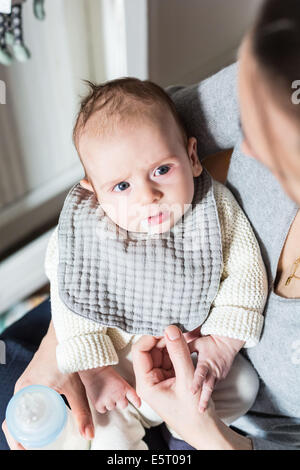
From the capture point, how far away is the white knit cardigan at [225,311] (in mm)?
701

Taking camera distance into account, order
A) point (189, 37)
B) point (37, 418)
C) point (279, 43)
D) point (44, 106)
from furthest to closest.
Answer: point (189, 37) < point (44, 106) < point (37, 418) < point (279, 43)

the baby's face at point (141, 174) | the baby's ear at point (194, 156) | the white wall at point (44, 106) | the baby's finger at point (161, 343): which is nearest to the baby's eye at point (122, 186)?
the baby's face at point (141, 174)

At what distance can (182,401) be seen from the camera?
24.7 inches

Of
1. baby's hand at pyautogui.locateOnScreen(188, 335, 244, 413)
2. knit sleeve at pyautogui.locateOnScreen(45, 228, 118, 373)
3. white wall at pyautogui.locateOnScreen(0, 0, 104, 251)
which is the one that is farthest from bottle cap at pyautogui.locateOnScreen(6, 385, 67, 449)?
white wall at pyautogui.locateOnScreen(0, 0, 104, 251)

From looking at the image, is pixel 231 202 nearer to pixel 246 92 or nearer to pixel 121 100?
pixel 121 100

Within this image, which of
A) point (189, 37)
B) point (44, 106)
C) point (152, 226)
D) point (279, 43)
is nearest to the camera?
point (279, 43)

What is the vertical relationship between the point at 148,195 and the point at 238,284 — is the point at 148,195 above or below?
above

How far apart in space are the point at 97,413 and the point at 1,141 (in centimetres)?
103

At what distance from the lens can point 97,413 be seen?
0.73 m

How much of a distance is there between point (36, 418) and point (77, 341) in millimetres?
164

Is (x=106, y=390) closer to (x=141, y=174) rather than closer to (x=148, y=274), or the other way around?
(x=148, y=274)

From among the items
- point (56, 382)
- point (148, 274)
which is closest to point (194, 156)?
point (148, 274)

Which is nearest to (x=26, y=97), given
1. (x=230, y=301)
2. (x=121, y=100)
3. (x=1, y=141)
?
(x=1, y=141)

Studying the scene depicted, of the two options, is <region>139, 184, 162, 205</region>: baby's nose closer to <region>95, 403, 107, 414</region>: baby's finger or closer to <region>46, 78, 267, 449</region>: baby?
<region>46, 78, 267, 449</region>: baby
